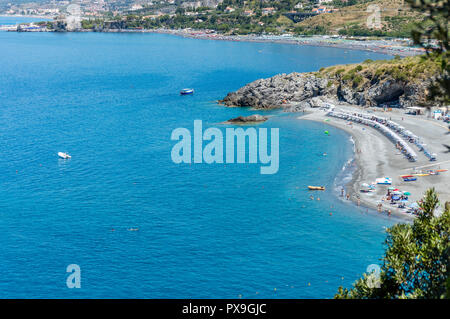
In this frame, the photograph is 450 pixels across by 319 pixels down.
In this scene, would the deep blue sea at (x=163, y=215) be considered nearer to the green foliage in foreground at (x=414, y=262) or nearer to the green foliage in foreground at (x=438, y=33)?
the green foliage in foreground at (x=414, y=262)

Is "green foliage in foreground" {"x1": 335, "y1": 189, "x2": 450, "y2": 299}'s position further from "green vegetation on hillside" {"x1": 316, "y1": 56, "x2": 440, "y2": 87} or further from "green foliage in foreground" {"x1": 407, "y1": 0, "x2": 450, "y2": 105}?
"green vegetation on hillside" {"x1": 316, "y1": 56, "x2": 440, "y2": 87}

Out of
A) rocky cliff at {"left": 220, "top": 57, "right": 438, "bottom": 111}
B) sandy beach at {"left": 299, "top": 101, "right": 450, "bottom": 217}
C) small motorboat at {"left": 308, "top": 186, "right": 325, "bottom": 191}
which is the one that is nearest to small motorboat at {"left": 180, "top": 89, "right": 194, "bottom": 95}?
rocky cliff at {"left": 220, "top": 57, "right": 438, "bottom": 111}

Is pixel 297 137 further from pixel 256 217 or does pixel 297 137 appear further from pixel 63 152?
pixel 63 152

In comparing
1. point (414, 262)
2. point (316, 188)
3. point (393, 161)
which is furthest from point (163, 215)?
point (414, 262)

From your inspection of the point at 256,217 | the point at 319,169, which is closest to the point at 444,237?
the point at 256,217

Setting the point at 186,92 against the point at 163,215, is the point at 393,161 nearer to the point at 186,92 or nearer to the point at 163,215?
the point at 163,215

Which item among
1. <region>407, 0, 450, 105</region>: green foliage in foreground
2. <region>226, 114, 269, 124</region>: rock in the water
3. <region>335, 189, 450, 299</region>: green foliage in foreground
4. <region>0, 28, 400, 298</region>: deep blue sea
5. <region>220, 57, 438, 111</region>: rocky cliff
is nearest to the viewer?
<region>407, 0, 450, 105</region>: green foliage in foreground
